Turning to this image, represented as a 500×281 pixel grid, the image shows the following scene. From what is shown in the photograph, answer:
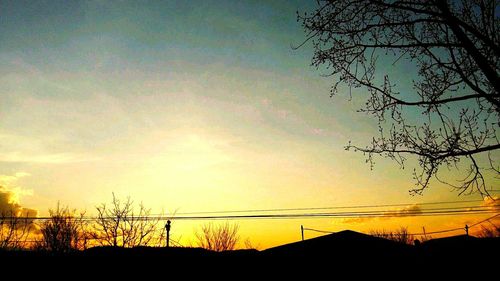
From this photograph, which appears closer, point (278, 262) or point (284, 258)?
point (278, 262)

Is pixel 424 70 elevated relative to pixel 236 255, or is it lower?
elevated

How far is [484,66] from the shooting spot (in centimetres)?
528

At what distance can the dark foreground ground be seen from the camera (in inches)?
272

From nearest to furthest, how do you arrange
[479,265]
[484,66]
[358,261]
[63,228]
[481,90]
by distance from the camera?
[484,66] < [481,90] < [358,261] < [479,265] < [63,228]

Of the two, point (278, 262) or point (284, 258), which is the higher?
point (284, 258)

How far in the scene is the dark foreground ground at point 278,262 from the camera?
272 inches

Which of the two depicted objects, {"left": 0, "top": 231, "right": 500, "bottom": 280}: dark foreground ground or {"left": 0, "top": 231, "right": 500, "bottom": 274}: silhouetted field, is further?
{"left": 0, "top": 231, "right": 500, "bottom": 274}: silhouetted field

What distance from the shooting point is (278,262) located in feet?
37.6

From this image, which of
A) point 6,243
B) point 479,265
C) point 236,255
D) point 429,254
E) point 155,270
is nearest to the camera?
point 155,270

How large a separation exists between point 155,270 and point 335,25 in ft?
23.0

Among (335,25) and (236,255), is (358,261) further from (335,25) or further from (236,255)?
(335,25)

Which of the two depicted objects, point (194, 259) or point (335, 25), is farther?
point (194, 259)

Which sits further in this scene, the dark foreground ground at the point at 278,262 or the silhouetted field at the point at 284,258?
the silhouetted field at the point at 284,258

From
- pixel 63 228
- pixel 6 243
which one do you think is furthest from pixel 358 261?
pixel 63 228
